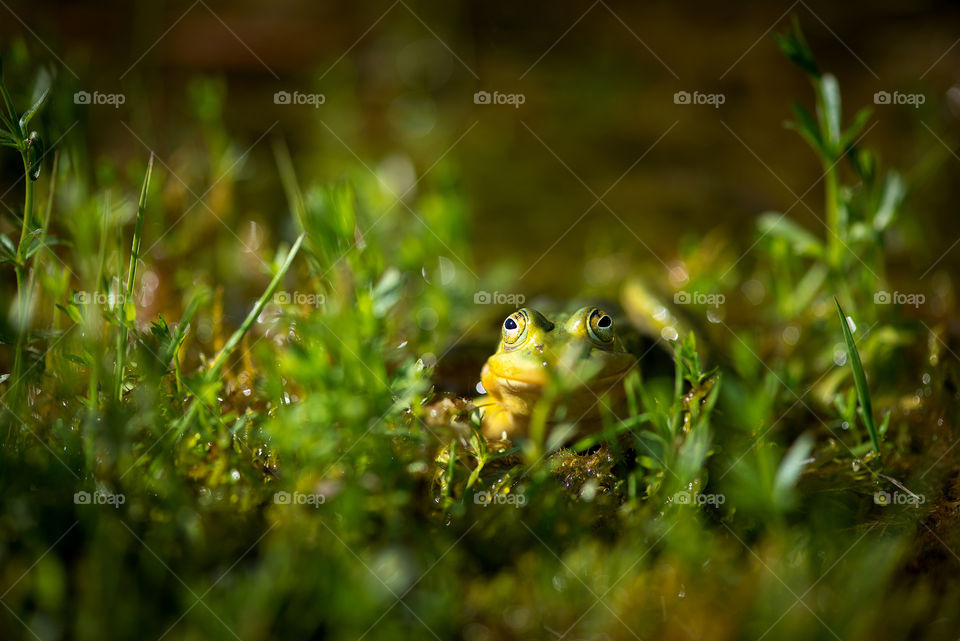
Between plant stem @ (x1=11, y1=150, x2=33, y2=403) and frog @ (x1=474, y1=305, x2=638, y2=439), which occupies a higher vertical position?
plant stem @ (x1=11, y1=150, x2=33, y2=403)

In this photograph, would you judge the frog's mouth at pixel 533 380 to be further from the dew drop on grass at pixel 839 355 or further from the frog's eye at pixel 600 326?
the dew drop on grass at pixel 839 355

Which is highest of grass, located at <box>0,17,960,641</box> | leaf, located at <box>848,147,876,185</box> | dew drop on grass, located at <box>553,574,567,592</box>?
leaf, located at <box>848,147,876,185</box>

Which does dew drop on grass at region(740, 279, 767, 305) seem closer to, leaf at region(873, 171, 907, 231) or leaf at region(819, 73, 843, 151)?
leaf at region(873, 171, 907, 231)

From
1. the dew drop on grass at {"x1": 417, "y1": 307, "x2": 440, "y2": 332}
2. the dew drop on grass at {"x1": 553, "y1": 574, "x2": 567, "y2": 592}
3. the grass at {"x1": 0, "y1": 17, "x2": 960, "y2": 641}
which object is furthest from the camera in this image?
the dew drop on grass at {"x1": 417, "y1": 307, "x2": 440, "y2": 332}

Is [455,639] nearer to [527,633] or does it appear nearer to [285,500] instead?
[527,633]

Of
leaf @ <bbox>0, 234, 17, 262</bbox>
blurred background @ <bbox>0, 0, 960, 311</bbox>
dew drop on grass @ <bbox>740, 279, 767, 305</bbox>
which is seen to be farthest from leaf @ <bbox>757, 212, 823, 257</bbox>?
leaf @ <bbox>0, 234, 17, 262</bbox>

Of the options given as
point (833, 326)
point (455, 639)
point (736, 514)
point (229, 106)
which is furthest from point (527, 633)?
point (229, 106)

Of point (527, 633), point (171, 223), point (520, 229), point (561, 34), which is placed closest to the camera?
point (527, 633)
